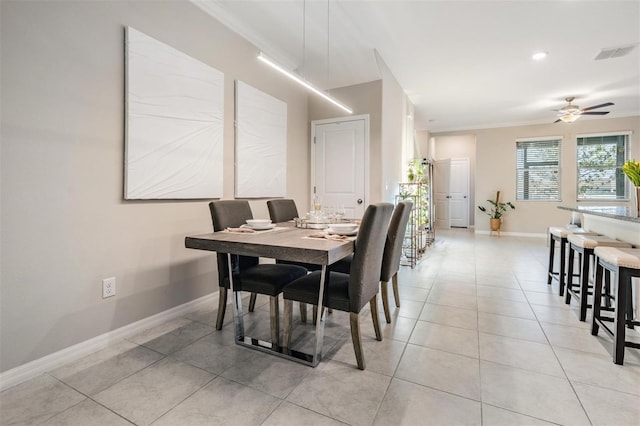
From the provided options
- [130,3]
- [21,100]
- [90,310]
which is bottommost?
[90,310]

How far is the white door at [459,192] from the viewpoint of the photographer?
928 cm

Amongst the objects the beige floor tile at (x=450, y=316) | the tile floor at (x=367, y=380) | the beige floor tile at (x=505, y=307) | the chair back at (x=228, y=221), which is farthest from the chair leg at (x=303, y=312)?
the beige floor tile at (x=505, y=307)

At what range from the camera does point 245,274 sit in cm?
219

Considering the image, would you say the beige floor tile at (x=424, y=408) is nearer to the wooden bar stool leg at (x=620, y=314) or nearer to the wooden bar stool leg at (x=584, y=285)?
the wooden bar stool leg at (x=620, y=314)

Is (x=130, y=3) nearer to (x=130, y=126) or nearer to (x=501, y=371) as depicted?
(x=130, y=126)

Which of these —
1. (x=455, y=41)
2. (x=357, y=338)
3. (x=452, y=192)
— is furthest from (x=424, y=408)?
(x=452, y=192)

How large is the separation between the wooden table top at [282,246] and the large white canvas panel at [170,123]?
2.76 feet

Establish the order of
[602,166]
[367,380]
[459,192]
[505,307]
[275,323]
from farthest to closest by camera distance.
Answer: [459,192] < [602,166] < [505,307] < [275,323] < [367,380]

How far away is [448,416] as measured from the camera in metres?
1.42

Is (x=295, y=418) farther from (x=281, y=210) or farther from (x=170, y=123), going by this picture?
(x=170, y=123)

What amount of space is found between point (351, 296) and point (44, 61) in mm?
2281

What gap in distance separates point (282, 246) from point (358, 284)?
1.63ft

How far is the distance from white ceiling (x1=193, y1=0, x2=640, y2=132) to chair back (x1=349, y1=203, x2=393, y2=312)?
2.39 meters

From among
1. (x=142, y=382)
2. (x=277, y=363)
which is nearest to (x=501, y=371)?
(x=277, y=363)
